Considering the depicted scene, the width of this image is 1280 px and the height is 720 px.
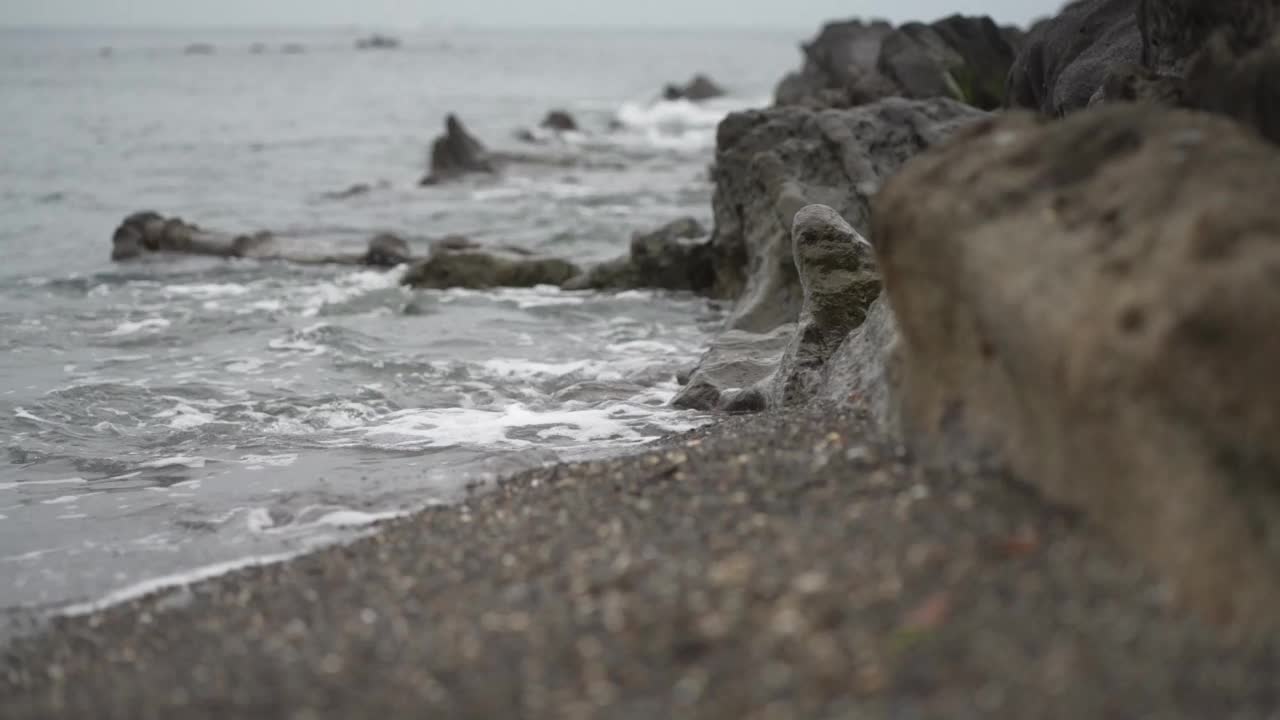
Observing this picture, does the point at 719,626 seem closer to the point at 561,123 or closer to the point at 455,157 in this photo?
the point at 455,157

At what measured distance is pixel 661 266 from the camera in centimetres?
1569

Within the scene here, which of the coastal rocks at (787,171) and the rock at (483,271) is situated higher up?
the coastal rocks at (787,171)

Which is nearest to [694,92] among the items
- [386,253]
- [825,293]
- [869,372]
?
[386,253]

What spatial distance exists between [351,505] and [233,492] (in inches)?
38.1

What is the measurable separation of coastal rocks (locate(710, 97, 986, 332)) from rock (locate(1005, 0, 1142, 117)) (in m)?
2.09

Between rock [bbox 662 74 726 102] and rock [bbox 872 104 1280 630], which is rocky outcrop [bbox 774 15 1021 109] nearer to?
rock [bbox 872 104 1280 630]

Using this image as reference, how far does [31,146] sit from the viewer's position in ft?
118

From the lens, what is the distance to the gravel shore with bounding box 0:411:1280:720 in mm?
3703

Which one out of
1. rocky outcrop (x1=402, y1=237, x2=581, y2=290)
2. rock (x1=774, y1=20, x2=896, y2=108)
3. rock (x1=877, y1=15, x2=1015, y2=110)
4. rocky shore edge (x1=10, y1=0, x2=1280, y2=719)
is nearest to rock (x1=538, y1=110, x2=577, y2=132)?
rock (x1=774, y1=20, x2=896, y2=108)

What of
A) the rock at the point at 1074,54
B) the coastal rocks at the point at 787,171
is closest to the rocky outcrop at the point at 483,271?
the coastal rocks at the point at 787,171

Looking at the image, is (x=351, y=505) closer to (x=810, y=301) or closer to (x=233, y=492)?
(x=233, y=492)

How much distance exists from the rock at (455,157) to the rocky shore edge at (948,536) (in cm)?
2424

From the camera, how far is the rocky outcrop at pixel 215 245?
59.2 ft

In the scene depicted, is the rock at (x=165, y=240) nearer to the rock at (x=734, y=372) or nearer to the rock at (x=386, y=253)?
the rock at (x=386, y=253)
